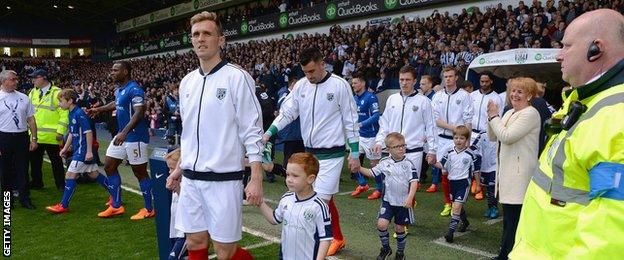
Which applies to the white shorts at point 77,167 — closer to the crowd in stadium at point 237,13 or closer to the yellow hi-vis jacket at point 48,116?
the yellow hi-vis jacket at point 48,116

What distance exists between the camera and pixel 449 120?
7.93 m

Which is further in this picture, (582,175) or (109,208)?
(109,208)

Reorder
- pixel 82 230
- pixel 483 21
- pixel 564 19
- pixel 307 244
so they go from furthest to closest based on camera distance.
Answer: pixel 483 21
pixel 564 19
pixel 82 230
pixel 307 244

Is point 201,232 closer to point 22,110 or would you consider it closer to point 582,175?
point 582,175

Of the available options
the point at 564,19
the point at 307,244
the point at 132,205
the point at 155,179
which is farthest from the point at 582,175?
the point at 564,19

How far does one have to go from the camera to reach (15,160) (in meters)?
7.62

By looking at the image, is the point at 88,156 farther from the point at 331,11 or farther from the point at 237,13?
the point at 237,13

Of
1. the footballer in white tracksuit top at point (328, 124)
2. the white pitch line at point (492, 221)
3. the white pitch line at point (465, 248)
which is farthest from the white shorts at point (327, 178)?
the white pitch line at point (492, 221)

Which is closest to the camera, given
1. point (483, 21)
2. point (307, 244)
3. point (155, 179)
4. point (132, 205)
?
point (307, 244)

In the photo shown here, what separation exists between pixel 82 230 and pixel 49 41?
2205 inches

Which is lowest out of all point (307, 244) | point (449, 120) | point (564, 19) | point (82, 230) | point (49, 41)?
point (82, 230)

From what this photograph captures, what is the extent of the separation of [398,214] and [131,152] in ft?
12.3

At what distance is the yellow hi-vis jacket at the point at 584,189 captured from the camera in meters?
1.49

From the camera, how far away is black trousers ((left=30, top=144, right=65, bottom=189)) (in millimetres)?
9109
